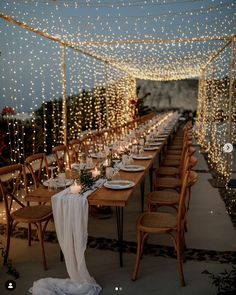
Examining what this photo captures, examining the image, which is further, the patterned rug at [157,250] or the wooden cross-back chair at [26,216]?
the patterned rug at [157,250]

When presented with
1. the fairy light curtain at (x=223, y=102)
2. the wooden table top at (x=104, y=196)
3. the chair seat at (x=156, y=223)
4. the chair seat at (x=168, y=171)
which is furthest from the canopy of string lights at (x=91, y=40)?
the chair seat at (x=156, y=223)

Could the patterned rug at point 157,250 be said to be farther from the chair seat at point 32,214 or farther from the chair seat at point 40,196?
the chair seat at point 40,196

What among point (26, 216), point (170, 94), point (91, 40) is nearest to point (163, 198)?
point (26, 216)

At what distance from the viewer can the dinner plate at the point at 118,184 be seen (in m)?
3.10

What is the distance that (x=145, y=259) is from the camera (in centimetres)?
338

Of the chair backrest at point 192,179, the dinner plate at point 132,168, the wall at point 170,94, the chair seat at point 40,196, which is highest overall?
the wall at point 170,94

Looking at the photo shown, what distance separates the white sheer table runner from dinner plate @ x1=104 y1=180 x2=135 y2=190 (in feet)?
0.97

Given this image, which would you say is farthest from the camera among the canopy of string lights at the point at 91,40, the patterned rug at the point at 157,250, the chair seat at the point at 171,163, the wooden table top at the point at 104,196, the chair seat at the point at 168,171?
the chair seat at the point at 171,163

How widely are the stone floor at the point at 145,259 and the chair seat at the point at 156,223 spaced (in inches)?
→ 16.4

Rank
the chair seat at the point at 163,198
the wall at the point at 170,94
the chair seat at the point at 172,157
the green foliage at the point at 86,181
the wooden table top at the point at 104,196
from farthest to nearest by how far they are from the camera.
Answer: the wall at the point at 170,94, the chair seat at the point at 172,157, the chair seat at the point at 163,198, the green foliage at the point at 86,181, the wooden table top at the point at 104,196

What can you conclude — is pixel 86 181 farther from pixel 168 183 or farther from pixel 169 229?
pixel 168 183

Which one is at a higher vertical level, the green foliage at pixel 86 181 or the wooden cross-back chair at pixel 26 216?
the green foliage at pixel 86 181

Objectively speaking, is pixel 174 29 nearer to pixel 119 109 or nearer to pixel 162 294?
pixel 162 294

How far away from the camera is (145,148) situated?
550 cm
